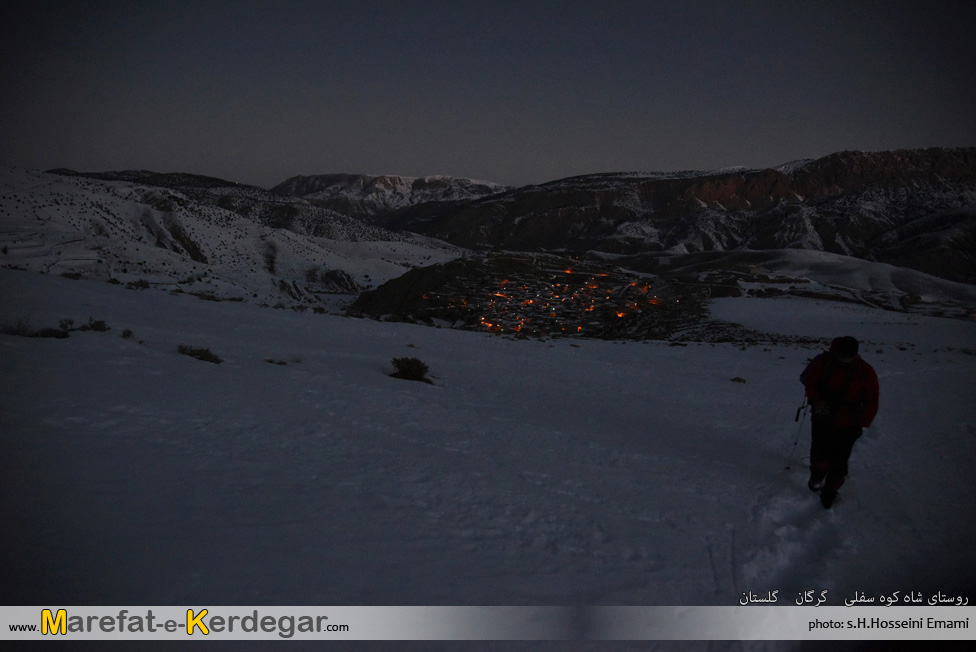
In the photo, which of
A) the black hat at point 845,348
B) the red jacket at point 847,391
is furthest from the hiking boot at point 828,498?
the black hat at point 845,348

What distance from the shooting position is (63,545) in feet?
8.03

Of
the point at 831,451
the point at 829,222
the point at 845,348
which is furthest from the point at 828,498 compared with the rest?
the point at 829,222

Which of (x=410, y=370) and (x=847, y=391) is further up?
(x=847, y=391)

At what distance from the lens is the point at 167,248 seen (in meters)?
39.7

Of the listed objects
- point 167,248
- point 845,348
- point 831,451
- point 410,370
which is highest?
point 167,248

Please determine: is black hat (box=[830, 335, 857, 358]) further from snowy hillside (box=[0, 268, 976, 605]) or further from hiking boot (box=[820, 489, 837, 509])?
snowy hillside (box=[0, 268, 976, 605])

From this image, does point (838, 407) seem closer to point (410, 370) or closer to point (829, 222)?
point (410, 370)

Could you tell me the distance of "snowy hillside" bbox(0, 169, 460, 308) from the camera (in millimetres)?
21000

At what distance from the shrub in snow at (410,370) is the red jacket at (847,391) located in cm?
594

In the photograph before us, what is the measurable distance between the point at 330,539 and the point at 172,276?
2522cm

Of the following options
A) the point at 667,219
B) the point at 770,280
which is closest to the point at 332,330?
the point at 770,280

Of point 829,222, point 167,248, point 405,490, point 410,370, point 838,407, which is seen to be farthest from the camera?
point 829,222

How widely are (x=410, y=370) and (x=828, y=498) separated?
638 cm

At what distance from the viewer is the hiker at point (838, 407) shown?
191 inches
